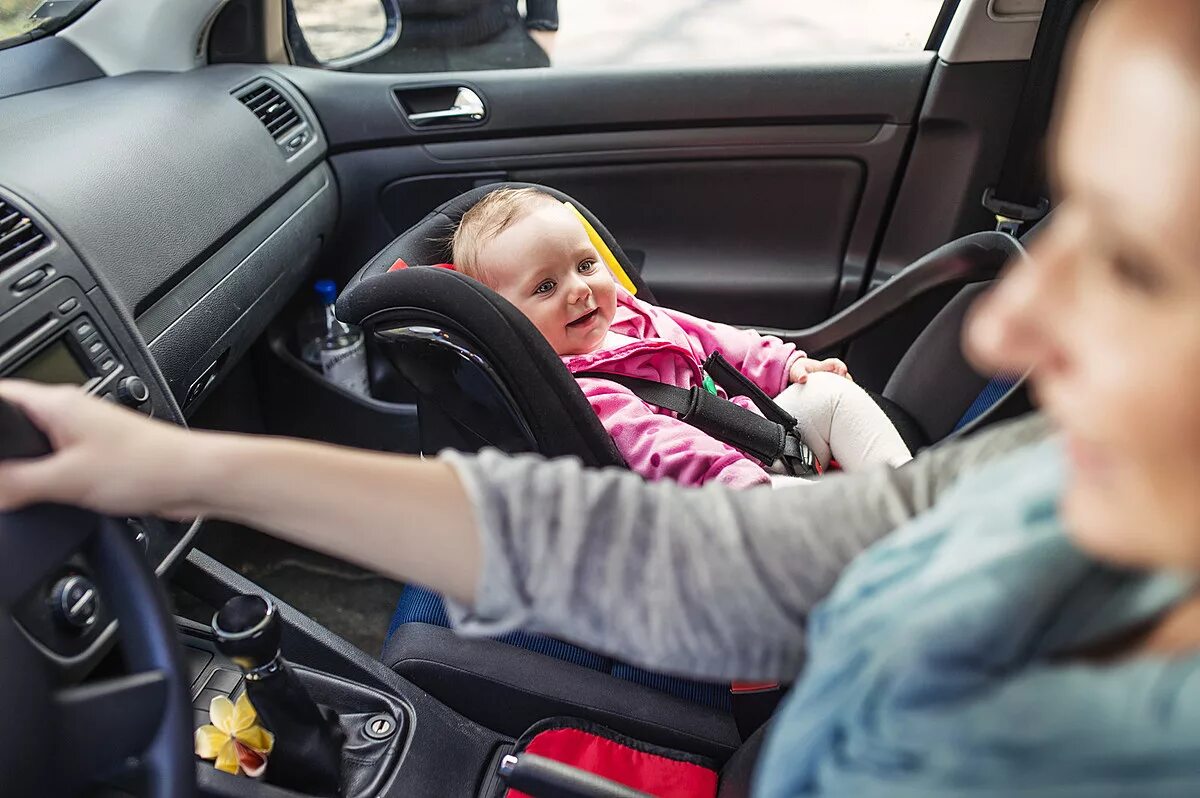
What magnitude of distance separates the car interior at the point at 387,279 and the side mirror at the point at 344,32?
13 mm

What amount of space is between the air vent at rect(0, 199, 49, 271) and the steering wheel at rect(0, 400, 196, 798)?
1.65 ft

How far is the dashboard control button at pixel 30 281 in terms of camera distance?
100 cm

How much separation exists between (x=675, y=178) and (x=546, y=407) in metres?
1.06

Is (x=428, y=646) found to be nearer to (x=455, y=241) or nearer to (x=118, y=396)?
(x=118, y=396)

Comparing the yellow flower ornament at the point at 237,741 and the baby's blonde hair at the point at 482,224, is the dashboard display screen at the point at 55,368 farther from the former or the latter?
the baby's blonde hair at the point at 482,224

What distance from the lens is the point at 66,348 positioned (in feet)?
3.38

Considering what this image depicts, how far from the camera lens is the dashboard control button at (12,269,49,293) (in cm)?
100

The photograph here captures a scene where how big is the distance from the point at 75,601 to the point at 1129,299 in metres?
0.84

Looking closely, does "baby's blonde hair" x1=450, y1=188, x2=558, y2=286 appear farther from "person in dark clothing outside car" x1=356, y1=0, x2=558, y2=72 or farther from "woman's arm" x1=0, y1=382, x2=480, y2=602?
"woman's arm" x1=0, y1=382, x2=480, y2=602

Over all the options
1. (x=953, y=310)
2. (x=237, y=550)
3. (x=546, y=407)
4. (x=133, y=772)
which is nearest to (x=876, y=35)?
(x=953, y=310)

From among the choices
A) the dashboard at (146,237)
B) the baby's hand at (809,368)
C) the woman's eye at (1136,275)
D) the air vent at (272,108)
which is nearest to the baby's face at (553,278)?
the baby's hand at (809,368)

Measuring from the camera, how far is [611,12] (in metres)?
2.04

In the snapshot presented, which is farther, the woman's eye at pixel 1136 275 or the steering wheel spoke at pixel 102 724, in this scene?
the steering wheel spoke at pixel 102 724

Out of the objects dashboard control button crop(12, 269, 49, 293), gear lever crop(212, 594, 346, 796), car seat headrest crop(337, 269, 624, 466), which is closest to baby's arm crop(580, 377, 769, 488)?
car seat headrest crop(337, 269, 624, 466)
